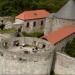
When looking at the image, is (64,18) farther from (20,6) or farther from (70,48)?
(20,6)

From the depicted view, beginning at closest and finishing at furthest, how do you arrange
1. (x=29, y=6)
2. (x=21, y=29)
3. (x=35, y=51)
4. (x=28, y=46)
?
1. (x=35, y=51)
2. (x=28, y=46)
3. (x=21, y=29)
4. (x=29, y=6)

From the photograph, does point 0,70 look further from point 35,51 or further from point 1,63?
point 35,51

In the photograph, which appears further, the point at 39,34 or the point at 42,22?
the point at 42,22

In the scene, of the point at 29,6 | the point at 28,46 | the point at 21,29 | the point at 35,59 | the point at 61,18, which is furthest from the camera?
the point at 29,6

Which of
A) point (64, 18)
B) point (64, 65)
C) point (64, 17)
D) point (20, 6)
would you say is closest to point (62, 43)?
point (64, 65)

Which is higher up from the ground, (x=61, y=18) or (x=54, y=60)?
(x=61, y=18)

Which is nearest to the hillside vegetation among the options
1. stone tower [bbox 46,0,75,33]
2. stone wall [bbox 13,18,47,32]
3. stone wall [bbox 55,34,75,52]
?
stone wall [bbox 13,18,47,32]

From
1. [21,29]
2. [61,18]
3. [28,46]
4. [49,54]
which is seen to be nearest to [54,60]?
[49,54]
